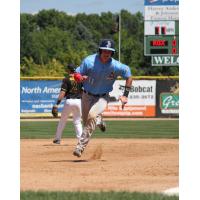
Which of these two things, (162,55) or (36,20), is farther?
(36,20)

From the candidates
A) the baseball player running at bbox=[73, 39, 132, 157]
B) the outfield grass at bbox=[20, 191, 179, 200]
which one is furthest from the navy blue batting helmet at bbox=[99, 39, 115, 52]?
the outfield grass at bbox=[20, 191, 179, 200]

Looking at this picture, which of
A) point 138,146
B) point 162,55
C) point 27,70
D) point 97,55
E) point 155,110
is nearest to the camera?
point 97,55

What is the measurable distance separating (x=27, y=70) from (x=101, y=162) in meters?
54.0

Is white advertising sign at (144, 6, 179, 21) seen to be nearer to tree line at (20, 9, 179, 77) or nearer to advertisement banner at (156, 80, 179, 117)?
advertisement banner at (156, 80, 179, 117)

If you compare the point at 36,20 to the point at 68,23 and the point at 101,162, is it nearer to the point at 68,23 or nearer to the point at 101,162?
the point at 68,23

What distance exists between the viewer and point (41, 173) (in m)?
11.4

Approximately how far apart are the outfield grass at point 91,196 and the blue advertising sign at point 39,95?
1151 inches

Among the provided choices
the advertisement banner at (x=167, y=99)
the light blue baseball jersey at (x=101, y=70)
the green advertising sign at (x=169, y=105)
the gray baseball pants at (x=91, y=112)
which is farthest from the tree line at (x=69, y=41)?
the light blue baseball jersey at (x=101, y=70)

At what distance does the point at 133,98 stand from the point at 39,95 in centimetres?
458

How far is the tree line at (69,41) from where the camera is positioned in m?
67.6

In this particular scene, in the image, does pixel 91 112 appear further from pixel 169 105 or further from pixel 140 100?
pixel 140 100

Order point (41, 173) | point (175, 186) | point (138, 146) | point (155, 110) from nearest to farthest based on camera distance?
point (175, 186) < point (41, 173) < point (138, 146) < point (155, 110)
